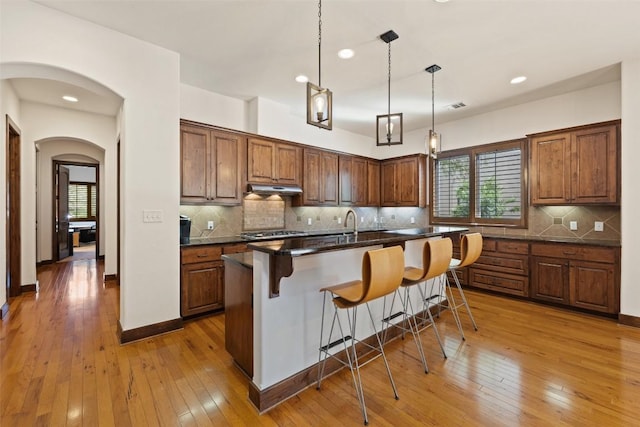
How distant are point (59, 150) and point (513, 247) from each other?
8924 mm

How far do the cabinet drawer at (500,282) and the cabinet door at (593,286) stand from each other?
20.8 inches

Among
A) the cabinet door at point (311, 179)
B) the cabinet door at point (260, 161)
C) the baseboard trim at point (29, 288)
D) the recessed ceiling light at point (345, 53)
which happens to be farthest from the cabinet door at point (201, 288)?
the baseboard trim at point (29, 288)

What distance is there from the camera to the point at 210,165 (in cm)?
382

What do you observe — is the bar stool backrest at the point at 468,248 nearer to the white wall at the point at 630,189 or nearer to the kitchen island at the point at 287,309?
the kitchen island at the point at 287,309

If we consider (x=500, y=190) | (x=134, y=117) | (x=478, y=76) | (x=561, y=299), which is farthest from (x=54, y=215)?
(x=561, y=299)

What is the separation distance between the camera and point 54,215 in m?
6.43

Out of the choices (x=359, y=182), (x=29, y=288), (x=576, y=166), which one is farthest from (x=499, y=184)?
(x=29, y=288)

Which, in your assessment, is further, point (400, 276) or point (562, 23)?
point (562, 23)

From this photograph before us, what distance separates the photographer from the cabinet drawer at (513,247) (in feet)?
13.5

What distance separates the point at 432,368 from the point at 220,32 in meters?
3.67

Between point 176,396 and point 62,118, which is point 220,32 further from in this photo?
point 62,118

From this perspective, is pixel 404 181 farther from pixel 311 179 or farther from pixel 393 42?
pixel 393 42

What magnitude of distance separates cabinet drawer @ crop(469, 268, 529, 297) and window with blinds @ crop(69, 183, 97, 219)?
42.4 feet

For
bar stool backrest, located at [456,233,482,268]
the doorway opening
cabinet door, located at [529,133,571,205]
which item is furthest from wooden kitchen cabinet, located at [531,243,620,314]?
the doorway opening
